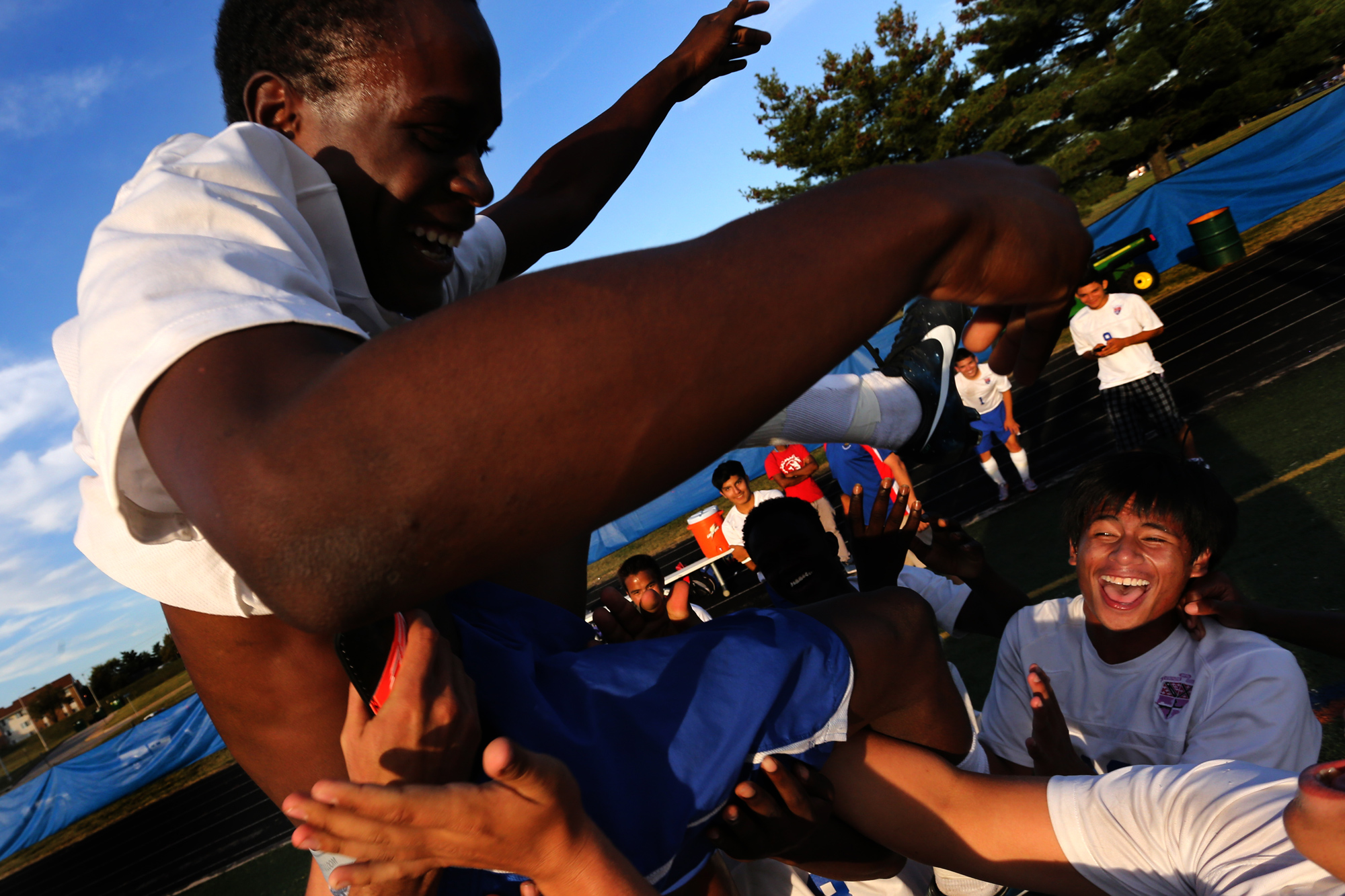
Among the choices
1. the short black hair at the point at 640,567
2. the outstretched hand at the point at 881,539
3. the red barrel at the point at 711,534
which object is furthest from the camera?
the red barrel at the point at 711,534

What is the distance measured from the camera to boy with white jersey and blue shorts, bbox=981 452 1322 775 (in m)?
2.08

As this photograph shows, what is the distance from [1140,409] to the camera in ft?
24.5

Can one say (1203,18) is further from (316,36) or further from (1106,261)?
(316,36)

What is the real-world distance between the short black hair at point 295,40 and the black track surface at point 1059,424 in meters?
8.63

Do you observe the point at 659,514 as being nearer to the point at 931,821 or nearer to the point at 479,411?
the point at 931,821

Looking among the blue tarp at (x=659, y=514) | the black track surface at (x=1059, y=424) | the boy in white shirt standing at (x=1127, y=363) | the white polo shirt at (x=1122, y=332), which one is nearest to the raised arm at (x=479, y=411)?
the boy in white shirt standing at (x=1127, y=363)

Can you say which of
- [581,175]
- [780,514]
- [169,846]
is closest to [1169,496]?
[780,514]

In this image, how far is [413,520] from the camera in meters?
0.42

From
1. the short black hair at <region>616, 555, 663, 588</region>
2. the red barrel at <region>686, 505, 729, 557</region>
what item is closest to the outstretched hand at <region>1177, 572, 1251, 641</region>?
the short black hair at <region>616, 555, 663, 588</region>

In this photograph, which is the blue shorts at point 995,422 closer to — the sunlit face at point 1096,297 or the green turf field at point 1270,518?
the green turf field at point 1270,518

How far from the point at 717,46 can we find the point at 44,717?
6265 centimetres

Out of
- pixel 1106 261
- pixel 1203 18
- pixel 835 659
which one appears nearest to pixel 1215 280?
pixel 1106 261

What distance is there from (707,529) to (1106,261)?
1021 centimetres

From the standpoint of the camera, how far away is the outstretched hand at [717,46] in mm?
1978
